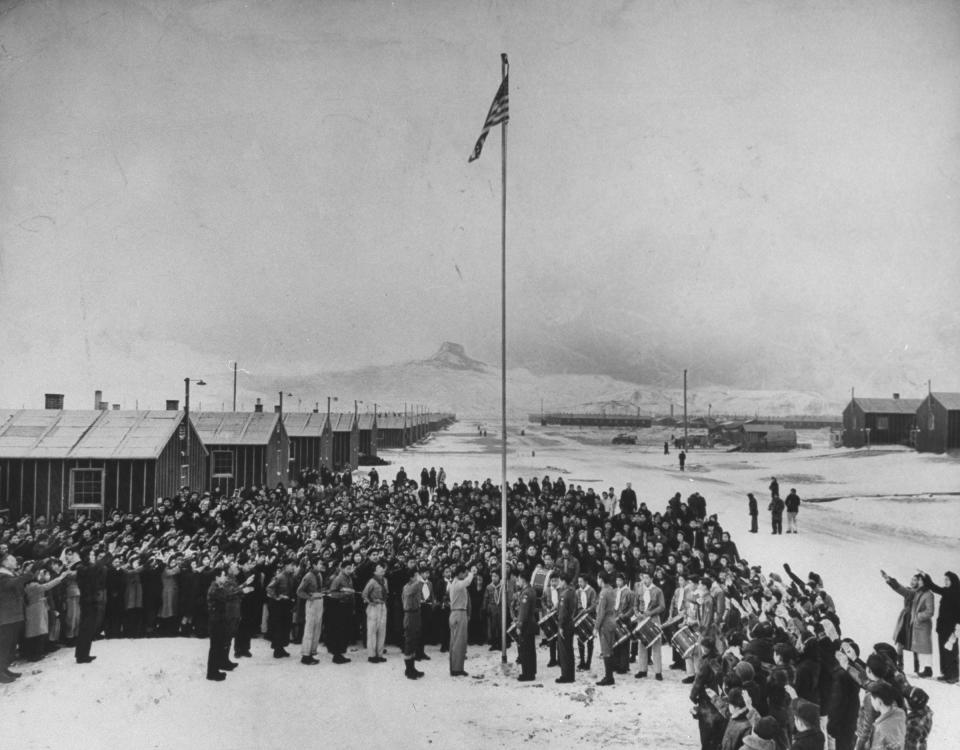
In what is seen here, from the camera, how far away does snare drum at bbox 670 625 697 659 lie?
911 centimetres

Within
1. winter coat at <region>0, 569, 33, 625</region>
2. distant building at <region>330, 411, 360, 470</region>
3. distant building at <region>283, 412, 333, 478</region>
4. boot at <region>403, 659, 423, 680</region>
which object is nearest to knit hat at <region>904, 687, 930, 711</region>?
boot at <region>403, 659, 423, 680</region>

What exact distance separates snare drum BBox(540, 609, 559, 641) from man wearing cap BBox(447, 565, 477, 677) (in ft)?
3.94

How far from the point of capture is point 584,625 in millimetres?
9508

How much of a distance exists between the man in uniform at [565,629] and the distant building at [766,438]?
27.2 feet

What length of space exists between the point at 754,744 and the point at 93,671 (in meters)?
8.38

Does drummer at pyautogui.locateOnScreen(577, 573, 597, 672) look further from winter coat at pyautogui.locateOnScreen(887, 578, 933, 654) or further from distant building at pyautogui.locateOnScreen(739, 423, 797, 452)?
distant building at pyautogui.locateOnScreen(739, 423, 797, 452)

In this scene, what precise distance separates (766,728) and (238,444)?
877 inches

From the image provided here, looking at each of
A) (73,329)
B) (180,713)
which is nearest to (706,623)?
(180,713)

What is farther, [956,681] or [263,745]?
[956,681]

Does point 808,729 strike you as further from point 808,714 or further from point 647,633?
point 647,633

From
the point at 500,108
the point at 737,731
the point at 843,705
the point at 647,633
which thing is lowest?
the point at 647,633

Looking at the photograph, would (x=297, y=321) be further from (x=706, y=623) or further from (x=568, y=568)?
(x=706, y=623)

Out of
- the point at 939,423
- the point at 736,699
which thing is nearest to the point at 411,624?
the point at 736,699

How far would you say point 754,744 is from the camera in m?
5.01
